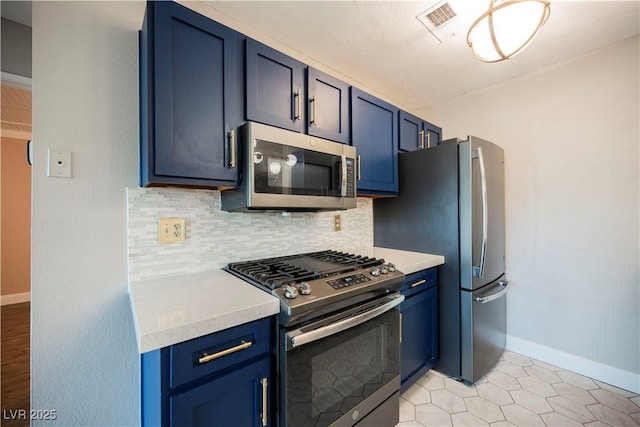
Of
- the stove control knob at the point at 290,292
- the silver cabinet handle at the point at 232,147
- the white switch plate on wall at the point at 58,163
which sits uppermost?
the silver cabinet handle at the point at 232,147

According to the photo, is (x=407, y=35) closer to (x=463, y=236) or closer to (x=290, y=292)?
(x=463, y=236)

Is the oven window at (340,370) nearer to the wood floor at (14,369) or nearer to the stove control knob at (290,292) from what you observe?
the stove control knob at (290,292)

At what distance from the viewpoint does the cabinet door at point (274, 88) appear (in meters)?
1.33

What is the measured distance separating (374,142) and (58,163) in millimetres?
1760

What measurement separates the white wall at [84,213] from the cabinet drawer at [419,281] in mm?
1478

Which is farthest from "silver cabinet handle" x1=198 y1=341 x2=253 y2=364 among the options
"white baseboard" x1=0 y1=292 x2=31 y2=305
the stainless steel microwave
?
"white baseboard" x1=0 y1=292 x2=31 y2=305

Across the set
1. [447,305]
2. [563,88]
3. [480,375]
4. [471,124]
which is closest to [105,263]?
[447,305]

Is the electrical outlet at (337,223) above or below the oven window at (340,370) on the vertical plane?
above

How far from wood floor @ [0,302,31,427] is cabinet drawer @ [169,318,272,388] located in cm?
156

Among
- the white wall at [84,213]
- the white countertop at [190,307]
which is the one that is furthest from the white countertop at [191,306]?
the white wall at [84,213]

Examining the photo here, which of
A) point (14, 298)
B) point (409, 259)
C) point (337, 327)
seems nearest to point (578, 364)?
point (409, 259)

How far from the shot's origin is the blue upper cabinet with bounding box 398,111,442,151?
2244mm

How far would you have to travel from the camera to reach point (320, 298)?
1.06m

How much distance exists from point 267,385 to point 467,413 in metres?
1.35
